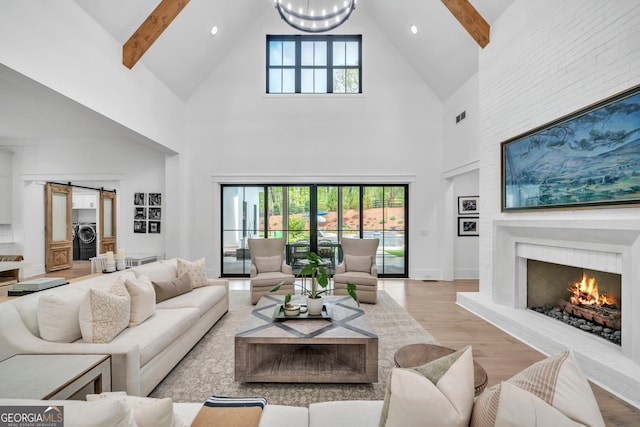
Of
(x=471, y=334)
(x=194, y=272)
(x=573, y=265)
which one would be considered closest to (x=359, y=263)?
(x=471, y=334)

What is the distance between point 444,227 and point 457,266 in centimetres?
95

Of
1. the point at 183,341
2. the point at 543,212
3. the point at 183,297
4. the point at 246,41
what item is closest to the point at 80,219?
the point at 246,41

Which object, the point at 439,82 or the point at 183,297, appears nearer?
the point at 183,297

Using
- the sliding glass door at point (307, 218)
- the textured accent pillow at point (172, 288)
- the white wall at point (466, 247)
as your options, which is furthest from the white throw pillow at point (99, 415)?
the white wall at point (466, 247)

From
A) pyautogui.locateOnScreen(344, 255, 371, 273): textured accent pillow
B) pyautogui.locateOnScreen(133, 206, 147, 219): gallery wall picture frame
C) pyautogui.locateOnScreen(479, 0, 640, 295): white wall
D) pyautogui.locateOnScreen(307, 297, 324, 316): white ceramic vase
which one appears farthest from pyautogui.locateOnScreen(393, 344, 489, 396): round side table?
pyautogui.locateOnScreen(133, 206, 147, 219): gallery wall picture frame

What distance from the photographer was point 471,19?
4062 millimetres

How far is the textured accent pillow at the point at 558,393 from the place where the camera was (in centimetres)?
81

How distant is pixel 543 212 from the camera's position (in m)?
3.16

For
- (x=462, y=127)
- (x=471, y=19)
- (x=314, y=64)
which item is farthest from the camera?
(x=314, y=64)

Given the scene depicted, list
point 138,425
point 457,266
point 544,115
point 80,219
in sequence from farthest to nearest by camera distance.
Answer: point 80,219 → point 457,266 → point 544,115 → point 138,425

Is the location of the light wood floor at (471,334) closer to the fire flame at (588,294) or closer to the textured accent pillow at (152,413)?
the fire flame at (588,294)

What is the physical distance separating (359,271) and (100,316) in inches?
141

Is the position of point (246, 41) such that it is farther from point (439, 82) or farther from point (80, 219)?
point (80, 219)

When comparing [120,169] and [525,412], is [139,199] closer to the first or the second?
[120,169]
